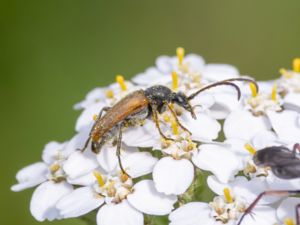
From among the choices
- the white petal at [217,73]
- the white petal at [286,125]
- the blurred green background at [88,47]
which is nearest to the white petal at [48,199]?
the white petal at [286,125]

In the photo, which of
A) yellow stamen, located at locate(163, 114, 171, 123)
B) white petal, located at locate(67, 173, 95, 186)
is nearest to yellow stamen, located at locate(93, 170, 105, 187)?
white petal, located at locate(67, 173, 95, 186)

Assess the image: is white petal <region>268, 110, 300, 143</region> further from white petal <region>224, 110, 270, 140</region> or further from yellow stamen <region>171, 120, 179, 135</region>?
yellow stamen <region>171, 120, 179, 135</region>

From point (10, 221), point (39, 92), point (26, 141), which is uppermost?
point (39, 92)

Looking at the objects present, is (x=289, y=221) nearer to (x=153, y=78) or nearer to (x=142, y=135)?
(x=142, y=135)

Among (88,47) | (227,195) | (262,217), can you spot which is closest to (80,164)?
(227,195)

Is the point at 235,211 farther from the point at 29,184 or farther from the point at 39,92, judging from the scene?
the point at 39,92

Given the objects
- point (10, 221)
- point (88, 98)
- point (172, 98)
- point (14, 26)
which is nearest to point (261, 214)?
point (172, 98)

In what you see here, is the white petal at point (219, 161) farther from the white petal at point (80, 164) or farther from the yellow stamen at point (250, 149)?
the white petal at point (80, 164)
